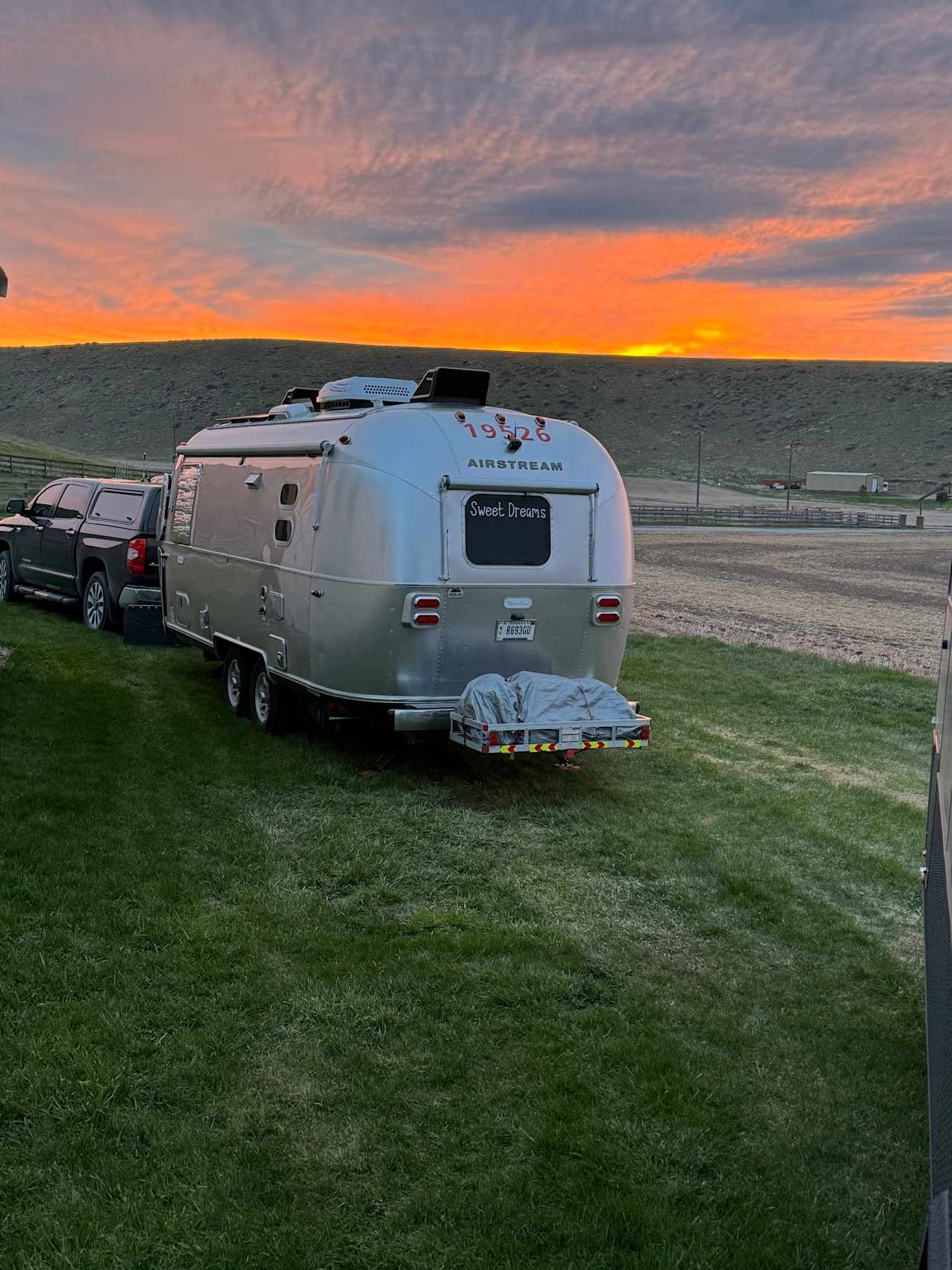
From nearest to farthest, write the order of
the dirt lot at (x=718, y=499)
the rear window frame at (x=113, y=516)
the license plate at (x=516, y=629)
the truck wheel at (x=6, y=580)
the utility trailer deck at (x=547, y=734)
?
the utility trailer deck at (x=547, y=734)
the license plate at (x=516, y=629)
the rear window frame at (x=113, y=516)
the truck wheel at (x=6, y=580)
the dirt lot at (x=718, y=499)

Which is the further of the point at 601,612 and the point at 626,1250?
the point at 601,612

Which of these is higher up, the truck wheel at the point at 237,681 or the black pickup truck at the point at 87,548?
the black pickup truck at the point at 87,548

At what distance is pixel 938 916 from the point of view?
4.08 metres

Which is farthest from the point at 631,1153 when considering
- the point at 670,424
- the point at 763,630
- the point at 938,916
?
the point at 670,424

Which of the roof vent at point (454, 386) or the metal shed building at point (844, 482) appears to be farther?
the metal shed building at point (844, 482)

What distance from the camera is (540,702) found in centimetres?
902

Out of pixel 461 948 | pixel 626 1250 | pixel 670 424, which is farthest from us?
pixel 670 424

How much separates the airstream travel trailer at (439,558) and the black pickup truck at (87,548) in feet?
16.1

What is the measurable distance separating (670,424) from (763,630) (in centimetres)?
11679

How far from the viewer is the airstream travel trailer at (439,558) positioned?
8883 mm

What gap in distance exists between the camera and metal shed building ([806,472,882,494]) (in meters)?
105

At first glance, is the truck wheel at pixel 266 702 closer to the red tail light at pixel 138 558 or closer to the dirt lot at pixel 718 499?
the red tail light at pixel 138 558

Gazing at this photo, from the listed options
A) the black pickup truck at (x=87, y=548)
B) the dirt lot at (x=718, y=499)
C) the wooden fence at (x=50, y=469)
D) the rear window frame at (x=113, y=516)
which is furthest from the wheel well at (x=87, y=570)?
the dirt lot at (x=718, y=499)

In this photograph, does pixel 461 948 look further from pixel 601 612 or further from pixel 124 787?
pixel 601 612
